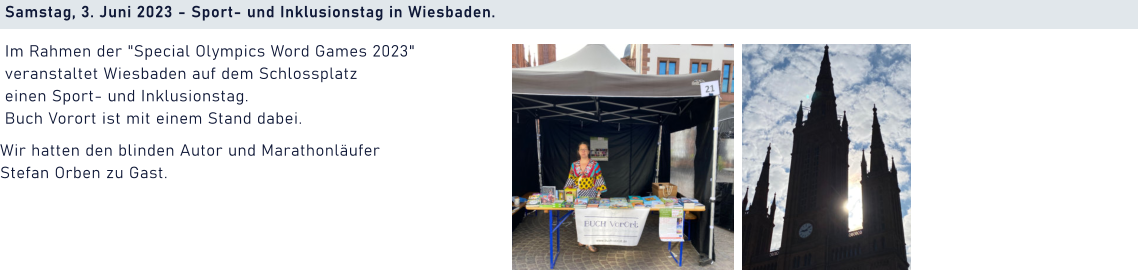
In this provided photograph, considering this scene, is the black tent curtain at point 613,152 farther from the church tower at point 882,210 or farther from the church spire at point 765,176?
the church tower at point 882,210

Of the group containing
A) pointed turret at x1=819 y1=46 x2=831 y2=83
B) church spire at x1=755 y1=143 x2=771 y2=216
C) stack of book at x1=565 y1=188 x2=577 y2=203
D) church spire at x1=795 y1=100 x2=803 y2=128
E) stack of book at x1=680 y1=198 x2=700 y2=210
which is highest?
pointed turret at x1=819 y1=46 x2=831 y2=83

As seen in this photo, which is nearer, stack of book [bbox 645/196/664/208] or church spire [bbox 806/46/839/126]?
church spire [bbox 806/46/839/126]

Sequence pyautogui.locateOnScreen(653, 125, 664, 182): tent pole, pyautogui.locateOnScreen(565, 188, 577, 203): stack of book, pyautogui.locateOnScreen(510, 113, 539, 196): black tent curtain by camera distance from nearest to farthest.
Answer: pyautogui.locateOnScreen(565, 188, 577, 203): stack of book
pyautogui.locateOnScreen(510, 113, 539, 196): black tent curtain
pyautogui.locateOnScreen(653, 125, 664, 182): tent pole

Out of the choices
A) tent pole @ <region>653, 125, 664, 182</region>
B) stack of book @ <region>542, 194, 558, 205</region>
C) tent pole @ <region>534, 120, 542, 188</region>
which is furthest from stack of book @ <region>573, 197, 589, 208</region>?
tent pole @ <region>653, 125, 664, 182</region>

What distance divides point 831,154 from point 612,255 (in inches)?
88.7

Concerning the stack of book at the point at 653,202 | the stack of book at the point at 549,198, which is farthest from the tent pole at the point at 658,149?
the stack of book at the point at 549,198

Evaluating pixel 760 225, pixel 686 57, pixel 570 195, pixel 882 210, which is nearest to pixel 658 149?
pixel 570 195

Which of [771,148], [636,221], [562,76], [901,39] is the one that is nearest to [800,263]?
[771,148]

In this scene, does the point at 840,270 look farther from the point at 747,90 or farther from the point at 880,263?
the point at 747,90

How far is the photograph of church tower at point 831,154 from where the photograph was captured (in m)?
2.50

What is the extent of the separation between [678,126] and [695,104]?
1.13m

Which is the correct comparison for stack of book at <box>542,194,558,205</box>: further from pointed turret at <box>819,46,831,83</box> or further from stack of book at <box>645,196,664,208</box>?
pointed turret at <box>819,46,831,83</box>

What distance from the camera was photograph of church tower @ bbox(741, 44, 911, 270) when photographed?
2.50 meters

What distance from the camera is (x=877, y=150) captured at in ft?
8.43
